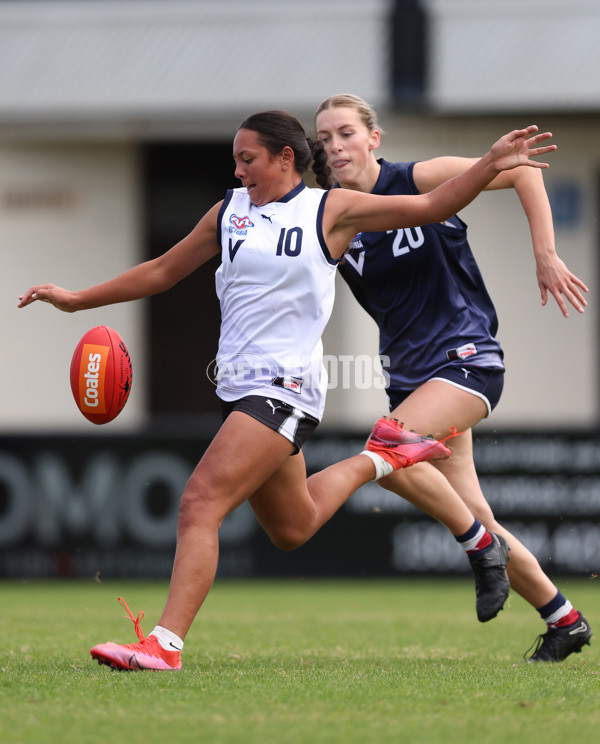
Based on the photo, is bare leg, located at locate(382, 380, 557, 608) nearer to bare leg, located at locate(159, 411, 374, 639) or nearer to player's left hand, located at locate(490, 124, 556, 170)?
bare leg, located at locate(159, 411, 374, 639)

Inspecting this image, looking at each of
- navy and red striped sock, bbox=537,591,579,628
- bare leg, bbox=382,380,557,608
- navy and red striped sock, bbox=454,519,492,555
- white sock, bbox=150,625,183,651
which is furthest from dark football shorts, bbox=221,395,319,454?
navy and red striped sock, bbox=537,591,579,628

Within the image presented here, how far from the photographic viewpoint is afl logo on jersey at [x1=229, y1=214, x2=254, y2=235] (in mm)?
4445

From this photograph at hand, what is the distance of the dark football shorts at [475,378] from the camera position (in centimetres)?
498

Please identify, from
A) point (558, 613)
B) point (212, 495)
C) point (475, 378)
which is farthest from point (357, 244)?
point (558, 613)

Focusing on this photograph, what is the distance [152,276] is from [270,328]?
0.63 metres

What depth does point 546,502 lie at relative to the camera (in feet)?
32.5

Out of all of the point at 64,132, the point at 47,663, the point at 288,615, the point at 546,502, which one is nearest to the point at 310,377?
the point at 47,663

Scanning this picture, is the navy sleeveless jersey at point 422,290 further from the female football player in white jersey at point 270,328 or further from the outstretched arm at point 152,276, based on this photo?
the outstretched arm at point 152,276

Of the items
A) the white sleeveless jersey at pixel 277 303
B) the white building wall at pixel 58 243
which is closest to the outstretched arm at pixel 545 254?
the white sleeveless jersey at pixel 277 303

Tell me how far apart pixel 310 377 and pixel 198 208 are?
35.9 ft

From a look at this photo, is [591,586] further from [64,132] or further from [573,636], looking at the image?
[64,132]

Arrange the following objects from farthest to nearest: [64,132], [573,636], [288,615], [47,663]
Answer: [64,132], [288,615], [573,636], [47,663]

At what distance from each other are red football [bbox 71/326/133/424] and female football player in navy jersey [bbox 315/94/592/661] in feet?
3.41

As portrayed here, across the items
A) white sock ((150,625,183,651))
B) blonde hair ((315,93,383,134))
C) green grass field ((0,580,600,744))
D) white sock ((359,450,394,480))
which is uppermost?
blonde hair ((315,93,383,134))
